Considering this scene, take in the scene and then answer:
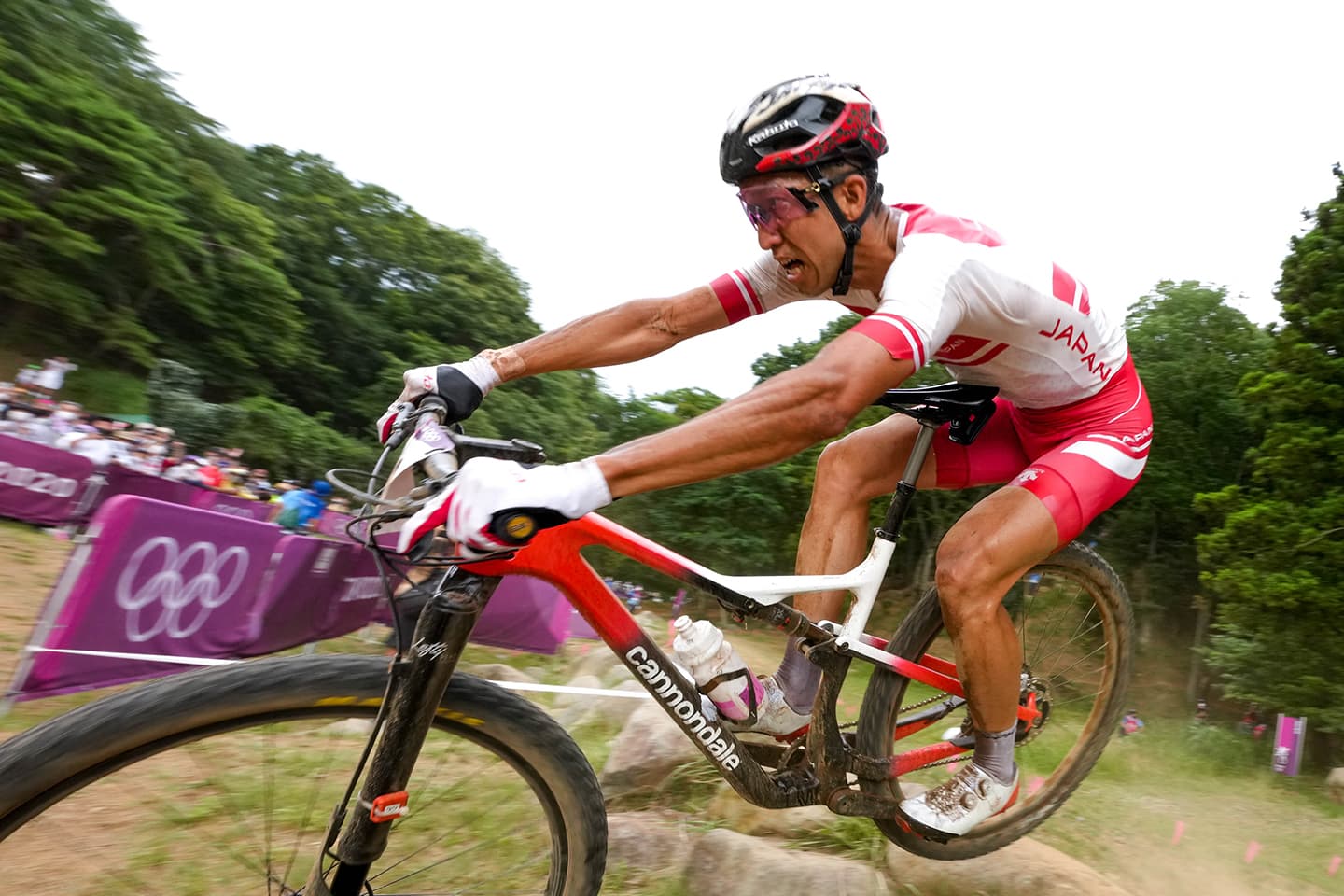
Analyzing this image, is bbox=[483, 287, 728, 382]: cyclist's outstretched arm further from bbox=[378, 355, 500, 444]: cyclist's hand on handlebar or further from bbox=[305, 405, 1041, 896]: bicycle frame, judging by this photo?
bbox=[305, 405, 1041, 896]: bicycle frame

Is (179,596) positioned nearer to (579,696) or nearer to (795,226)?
(579,696)

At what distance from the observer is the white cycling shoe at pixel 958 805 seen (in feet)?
9.87

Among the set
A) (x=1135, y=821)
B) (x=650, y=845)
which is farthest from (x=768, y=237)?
(x=1135, y=821)

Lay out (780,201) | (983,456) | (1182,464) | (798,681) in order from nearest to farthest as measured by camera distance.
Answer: (780,201) < (798,681) < (983,456) < (1182,464)

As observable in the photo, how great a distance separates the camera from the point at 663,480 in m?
1.98

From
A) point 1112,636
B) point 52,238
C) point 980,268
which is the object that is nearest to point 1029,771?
point 1112,636

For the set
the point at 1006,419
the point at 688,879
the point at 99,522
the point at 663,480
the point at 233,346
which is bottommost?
the point at 688,879

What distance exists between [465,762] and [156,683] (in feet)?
2.94

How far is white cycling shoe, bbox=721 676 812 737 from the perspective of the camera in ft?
9.16

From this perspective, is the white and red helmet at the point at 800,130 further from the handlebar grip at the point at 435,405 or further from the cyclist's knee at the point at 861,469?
the handlebar grip at the point at 435,405

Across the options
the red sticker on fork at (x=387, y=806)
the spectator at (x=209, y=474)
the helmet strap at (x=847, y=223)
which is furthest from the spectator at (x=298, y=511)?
the helmet strap at (x=847, y=223)

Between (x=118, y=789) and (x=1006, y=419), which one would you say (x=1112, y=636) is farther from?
(x=118, y=789)

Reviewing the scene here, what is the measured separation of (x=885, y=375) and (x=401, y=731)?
1536 millimetres

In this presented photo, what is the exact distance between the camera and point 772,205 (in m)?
2.68
